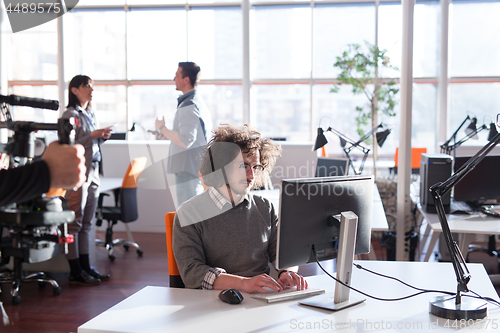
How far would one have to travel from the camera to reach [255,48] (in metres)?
6.16

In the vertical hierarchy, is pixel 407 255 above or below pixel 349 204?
below

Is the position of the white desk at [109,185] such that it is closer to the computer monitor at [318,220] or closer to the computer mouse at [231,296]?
the computer mouse at [231,296]

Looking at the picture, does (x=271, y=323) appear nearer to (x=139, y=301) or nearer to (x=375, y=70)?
(x=139, y=301)

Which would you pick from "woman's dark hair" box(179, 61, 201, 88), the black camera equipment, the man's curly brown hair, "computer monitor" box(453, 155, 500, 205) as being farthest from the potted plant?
the black camera equipment

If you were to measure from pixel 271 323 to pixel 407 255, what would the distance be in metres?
2.42

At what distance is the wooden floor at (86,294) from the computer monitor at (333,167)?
86 centimetres

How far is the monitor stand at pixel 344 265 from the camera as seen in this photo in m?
1.35

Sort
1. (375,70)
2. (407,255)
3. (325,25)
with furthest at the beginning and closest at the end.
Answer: (325,25) → (375,70) → (407,255)

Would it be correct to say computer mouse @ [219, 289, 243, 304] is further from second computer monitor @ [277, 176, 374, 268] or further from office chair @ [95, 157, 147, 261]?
office chair @ [95, 157, 147, 261]

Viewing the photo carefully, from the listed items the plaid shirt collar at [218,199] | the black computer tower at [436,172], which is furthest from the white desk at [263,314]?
the black computer tower at [436,172]

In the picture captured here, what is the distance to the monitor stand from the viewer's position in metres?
1.35

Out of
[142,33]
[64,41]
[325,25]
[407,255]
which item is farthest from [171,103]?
[407,255]

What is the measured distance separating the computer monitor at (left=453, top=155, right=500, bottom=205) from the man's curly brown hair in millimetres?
1880

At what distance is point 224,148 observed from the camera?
5.58 feet
